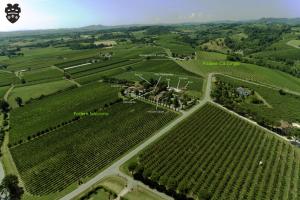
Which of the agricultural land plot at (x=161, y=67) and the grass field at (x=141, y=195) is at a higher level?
the agricultural land plot at (x=161, y=67)

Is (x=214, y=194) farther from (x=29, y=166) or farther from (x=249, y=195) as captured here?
(x=29, y=166)

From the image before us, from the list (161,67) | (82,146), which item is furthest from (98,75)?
(82,146)

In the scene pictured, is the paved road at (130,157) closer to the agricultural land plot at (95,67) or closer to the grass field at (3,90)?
the agricultural land plot at (95,67)

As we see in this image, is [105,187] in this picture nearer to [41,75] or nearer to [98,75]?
[98,75]

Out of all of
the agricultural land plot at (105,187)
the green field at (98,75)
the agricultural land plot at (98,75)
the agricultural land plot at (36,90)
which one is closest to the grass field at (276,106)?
the agricultural land plot at (105,187)

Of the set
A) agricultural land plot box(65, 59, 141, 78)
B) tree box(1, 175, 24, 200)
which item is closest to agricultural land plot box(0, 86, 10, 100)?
agricultural land plot box(65, 59, 141, 78)

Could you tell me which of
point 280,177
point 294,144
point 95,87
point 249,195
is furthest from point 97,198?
point 95,87
